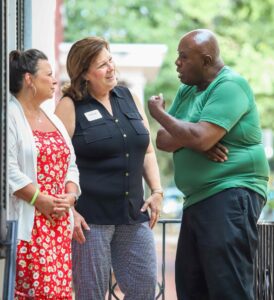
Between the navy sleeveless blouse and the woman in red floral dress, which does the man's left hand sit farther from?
the woman in red floral dress

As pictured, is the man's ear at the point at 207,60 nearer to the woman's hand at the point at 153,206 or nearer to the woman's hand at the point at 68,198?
the woman's hand at the point at 153,206

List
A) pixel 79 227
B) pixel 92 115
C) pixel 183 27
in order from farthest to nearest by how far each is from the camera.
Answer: pixel 183 27
pixel 92 115
pixel 79 227

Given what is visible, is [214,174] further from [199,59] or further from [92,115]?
[92,115]

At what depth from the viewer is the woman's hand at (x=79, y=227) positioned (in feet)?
15.0

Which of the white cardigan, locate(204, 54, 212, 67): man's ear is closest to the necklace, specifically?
the white cardigan

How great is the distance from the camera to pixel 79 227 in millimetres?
4574

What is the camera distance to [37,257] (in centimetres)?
419

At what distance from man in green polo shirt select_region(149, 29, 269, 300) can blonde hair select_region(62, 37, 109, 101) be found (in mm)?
465

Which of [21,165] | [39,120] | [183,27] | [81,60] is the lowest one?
[21,165]

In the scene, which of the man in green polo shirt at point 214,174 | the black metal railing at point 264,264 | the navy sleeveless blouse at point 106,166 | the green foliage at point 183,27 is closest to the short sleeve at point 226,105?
the man in green polo shirt at point 214,174

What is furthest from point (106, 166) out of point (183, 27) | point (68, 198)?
point (183, 27)

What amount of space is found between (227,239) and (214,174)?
321mm

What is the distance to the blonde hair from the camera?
4742 millimetres

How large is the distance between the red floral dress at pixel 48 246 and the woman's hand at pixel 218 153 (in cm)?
69
